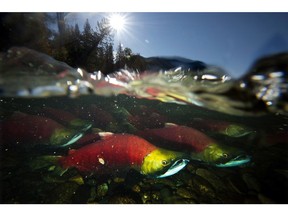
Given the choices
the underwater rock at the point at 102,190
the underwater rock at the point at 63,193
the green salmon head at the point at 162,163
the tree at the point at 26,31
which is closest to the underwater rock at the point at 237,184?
the green salmon head at the point at 162,163

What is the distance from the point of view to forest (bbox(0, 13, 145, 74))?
11.4 ft

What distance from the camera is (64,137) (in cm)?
403

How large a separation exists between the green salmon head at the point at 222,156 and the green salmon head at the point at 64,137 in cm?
194

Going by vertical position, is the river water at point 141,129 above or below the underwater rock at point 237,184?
above

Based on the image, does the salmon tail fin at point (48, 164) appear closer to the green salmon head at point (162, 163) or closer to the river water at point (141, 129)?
the river water at point (141, 129)

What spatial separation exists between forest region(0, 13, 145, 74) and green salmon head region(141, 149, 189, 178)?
1402 mm

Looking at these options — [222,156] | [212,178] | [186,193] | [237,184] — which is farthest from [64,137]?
[237,184]

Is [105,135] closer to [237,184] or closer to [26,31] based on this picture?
[26,31]

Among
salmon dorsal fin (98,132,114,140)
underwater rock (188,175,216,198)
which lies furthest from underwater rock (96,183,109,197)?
underwater rock (188,175,216,198)

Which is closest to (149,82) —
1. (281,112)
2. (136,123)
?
(136,123)

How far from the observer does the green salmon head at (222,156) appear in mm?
3912
